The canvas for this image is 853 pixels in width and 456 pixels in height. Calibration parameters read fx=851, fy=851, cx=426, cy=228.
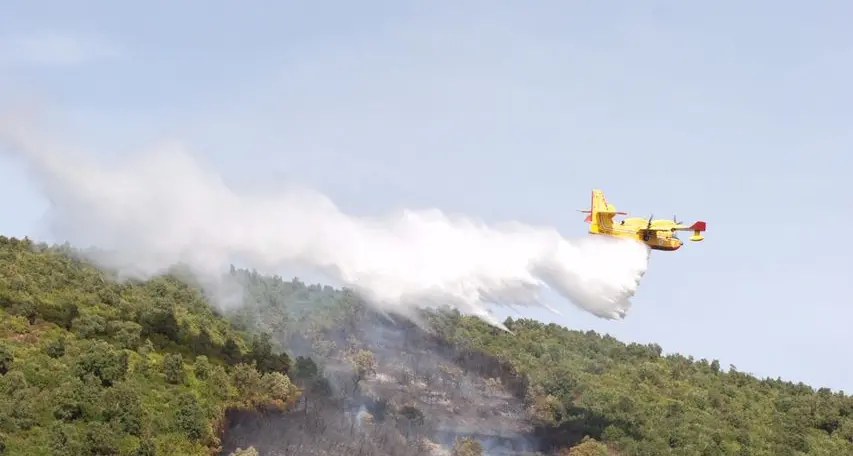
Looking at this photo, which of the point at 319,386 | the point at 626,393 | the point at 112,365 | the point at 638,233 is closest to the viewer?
the point at 112,365

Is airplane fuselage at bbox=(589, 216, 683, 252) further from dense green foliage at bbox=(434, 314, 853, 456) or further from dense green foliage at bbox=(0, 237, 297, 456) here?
dense green foliage at bbox=(0, 237, 297, 456)

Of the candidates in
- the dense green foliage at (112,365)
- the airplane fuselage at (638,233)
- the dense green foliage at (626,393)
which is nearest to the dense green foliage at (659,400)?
the dense green foliage at (626,393)

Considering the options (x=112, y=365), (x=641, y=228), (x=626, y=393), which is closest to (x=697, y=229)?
(x=641, y=228)

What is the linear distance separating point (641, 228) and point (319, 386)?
3735 centimetres

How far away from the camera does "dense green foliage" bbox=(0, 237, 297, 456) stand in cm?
6444

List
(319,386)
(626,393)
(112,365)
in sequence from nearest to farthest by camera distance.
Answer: (112,365), (319,386), (626,393)

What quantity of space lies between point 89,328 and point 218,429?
55.7 feet

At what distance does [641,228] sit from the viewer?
82.8m

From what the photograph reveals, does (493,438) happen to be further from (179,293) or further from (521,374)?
(179,293)

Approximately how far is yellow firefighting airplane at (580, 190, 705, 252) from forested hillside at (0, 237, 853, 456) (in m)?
23.6

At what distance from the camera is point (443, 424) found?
93938mm

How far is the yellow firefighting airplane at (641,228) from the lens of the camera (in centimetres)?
8212

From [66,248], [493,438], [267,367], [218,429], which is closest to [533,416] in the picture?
[493,438]

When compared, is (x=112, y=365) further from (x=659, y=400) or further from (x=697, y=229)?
(x=659, y=400)
